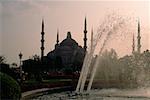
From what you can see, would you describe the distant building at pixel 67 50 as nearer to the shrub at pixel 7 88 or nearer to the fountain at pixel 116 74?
the fountain at pixel 116 74

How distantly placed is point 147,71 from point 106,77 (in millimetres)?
5673

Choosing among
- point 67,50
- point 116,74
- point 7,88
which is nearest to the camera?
point 7,88

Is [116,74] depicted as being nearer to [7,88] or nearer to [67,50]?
[7,88]

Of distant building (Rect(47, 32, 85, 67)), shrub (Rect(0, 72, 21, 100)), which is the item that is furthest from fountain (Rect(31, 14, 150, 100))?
distant building (Rect(47, 32, 85, 67))

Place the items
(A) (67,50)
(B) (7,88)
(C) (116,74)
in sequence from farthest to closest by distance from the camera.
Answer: (A) (67,50) < (C) (116,74) < (B) (7,88)

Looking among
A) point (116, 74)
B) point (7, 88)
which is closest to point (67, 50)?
point (116, 74)

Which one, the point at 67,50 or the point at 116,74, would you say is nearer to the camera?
the point at 116,74

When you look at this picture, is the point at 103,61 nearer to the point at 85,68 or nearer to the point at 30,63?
the point at 30,63

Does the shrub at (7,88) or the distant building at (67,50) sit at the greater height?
the distant building at (67,50)

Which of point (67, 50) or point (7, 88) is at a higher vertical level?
point (67, 50)

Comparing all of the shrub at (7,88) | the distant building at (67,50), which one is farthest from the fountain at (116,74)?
the distant building at (67,50)

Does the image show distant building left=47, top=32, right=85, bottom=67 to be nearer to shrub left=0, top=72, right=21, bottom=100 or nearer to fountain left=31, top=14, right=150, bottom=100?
fountain left=31, top=14, right=150, bottom=100

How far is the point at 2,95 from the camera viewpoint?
11.2 meters

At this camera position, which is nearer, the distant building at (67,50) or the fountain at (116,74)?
the fountain at (116,74)
